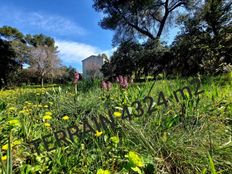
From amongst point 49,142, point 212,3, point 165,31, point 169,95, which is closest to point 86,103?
point 169,95

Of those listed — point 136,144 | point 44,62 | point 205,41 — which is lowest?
point 136,144

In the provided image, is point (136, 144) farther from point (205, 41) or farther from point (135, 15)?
point (135, 15)

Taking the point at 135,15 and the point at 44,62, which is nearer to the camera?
the point at 135,15

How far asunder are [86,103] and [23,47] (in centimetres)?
3208

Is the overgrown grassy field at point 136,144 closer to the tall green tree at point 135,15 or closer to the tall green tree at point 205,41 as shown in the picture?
the tall green tree at point 205,41

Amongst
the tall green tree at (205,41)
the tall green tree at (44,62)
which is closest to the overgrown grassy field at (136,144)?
the tall green tree at (205,41)

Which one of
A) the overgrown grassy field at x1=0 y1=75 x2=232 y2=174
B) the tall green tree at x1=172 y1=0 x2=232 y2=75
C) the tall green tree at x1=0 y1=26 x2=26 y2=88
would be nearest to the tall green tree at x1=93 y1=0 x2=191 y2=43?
the tall green tree at x1=172 y1=0 x2=232 y2=75

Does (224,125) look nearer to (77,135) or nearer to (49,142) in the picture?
(77,135)

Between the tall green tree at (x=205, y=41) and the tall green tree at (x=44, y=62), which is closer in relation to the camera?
the tall green tree at (x=205, y=41)

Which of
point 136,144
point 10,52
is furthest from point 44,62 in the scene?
point 136,144

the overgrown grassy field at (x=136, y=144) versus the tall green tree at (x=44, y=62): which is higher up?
the tall green tree at (x=44, y=62)

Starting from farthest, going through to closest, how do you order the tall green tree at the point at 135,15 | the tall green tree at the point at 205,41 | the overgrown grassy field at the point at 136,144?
Answer: the tall green tree at the point at 135,15 → the tall green tree at the point at 205,41 → the overgrown grassy field at the point at 136,144

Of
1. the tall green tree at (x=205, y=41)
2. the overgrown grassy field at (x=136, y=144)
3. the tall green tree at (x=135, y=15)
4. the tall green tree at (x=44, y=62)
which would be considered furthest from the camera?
the tall green tree at (x=44, y=62)

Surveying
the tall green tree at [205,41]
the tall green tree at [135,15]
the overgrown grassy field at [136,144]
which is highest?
the tall green tree at [135,15]
